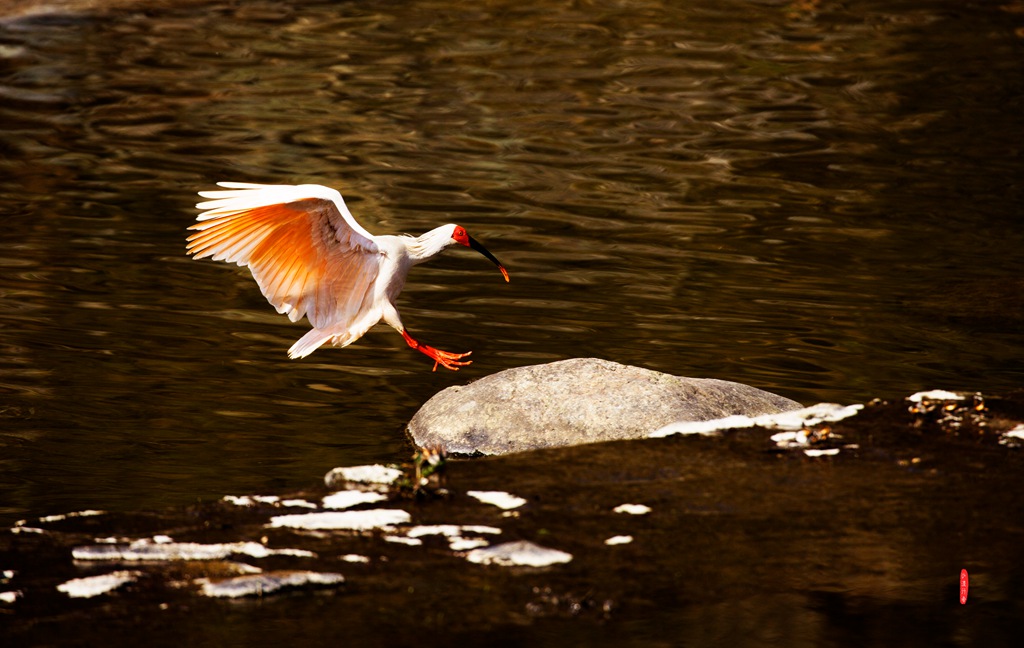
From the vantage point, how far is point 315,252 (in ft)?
23.8

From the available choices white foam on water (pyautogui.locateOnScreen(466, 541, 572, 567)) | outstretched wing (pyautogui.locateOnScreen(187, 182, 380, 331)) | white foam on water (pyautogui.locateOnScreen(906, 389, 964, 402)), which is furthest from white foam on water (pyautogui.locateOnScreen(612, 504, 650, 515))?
outstretched wing (pyautogui.locateOnScreen(187, 182, 380, 331))

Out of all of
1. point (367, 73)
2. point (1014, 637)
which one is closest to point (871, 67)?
point (367, 73)

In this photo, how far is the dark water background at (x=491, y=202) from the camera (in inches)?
333

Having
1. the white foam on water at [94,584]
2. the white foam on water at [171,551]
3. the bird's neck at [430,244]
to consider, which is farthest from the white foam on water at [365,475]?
the bird's neck at [430,244]

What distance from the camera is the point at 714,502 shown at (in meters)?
5.69

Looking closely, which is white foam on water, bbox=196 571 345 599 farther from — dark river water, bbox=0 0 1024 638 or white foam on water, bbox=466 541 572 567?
dark river water, bbox=0 0 1024 638

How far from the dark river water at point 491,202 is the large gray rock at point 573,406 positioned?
0.48m

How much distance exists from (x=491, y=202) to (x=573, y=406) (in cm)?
652

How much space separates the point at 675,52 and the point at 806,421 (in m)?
14.2

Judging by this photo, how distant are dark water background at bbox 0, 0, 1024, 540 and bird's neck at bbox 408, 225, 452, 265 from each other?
97cm

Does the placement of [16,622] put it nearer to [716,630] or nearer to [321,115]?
[716,630]

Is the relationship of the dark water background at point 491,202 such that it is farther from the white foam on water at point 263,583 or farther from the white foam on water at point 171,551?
the white foam on water at point 263,583

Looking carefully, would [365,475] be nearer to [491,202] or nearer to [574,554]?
[574,554]

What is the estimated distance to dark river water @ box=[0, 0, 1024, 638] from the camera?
27.7ft
